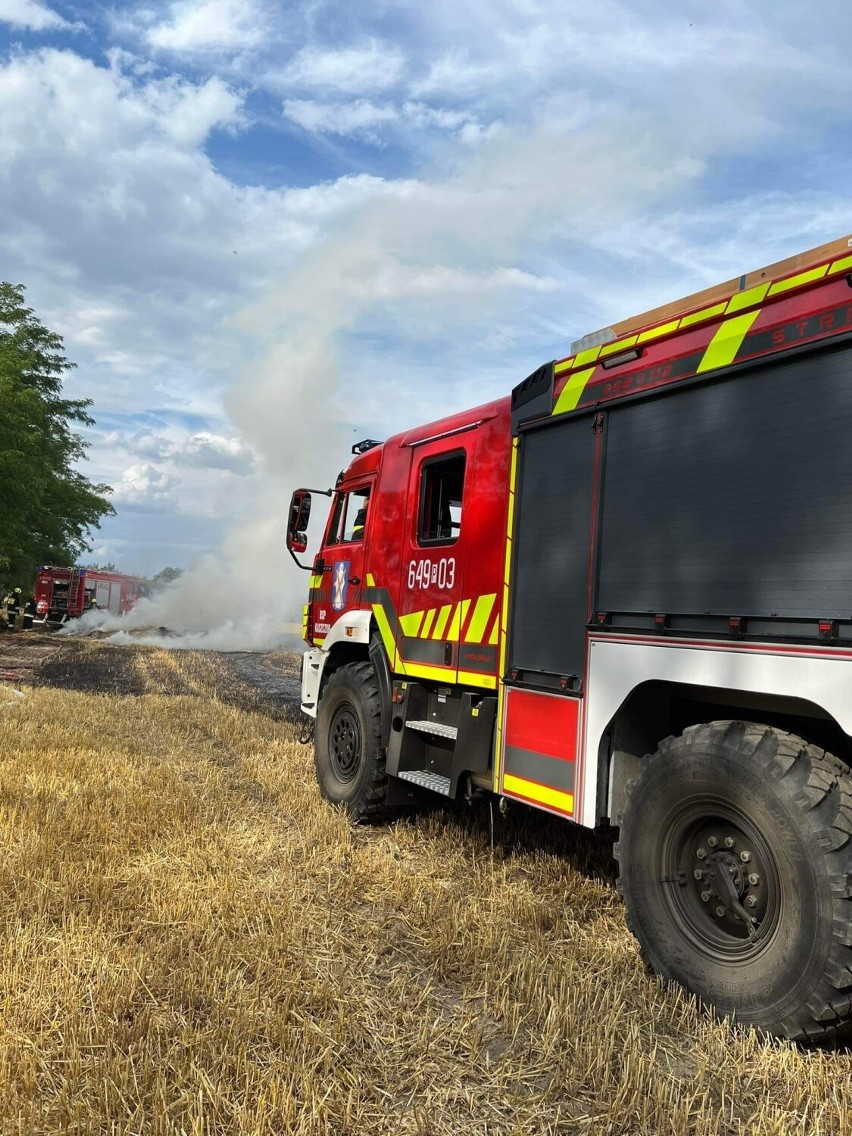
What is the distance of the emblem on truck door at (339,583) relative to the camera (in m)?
6.81

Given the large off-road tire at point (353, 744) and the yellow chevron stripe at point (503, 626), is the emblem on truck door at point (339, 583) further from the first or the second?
the yellow chevron stripe at point (503, 626)

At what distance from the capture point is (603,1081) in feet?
8.77

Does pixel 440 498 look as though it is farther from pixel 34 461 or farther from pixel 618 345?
pixel 34 461

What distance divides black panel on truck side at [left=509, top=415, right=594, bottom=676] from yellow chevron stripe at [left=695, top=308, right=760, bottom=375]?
757 millimetres

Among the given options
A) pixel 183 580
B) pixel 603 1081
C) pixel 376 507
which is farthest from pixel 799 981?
pixel 183 580

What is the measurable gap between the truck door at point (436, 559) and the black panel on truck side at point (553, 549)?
0.65 meters

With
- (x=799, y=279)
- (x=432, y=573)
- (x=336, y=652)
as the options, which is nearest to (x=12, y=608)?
(x=336, y=652)

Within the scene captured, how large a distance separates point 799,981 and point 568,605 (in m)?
1.90

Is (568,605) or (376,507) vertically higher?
(376,507)

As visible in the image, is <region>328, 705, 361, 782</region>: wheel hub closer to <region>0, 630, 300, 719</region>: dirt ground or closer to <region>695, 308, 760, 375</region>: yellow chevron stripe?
<region>695, 308, 760, 375</region>: yellow chevron stripe

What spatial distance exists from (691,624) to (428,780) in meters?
2.46

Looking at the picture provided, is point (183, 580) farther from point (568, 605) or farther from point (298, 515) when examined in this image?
point (568, 605)

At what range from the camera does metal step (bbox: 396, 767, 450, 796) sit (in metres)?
5.08

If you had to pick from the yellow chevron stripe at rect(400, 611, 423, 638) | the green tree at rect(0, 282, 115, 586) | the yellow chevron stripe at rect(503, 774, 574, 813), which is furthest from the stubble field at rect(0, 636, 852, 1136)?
the green tree at rect(0, 282, 115, 586)
